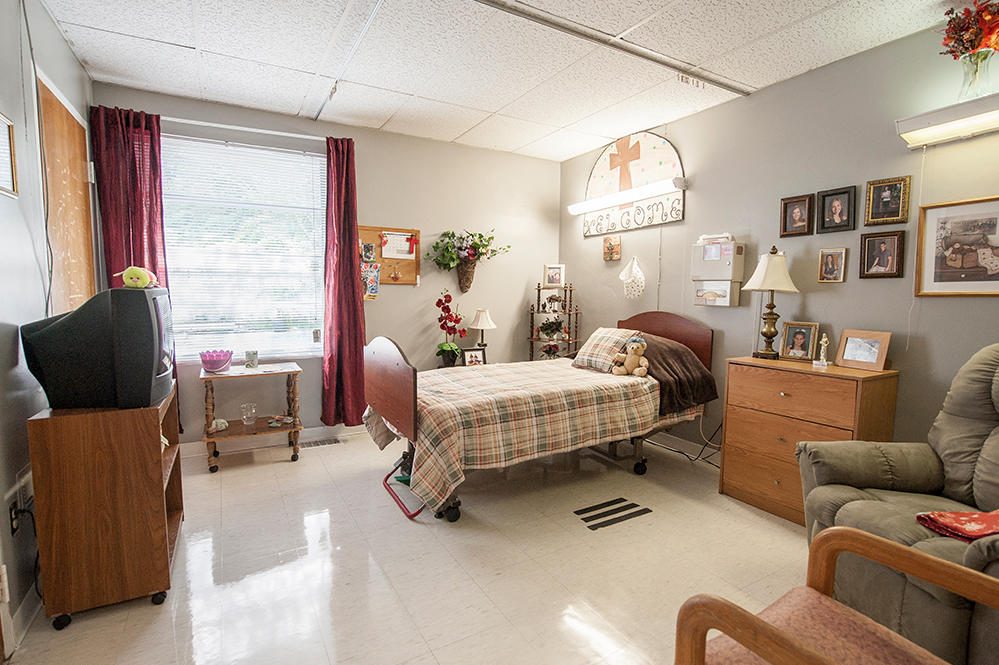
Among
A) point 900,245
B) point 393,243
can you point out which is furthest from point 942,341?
point 393,243

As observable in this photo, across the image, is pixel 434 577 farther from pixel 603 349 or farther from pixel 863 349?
pixel 863 349

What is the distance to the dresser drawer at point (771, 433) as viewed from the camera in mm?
2496

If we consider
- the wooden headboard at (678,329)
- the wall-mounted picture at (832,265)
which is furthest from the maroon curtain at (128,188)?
the wall-mounted picture at (832,265)

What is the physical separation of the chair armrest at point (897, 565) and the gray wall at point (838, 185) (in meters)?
1.79

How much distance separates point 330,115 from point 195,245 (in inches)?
56.9

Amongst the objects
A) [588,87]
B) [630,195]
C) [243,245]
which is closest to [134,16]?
[243,245]

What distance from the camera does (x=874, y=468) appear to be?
1.97 m

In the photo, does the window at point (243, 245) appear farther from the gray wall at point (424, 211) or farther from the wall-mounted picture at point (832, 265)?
the wall-mounted picture at point (832, 265)

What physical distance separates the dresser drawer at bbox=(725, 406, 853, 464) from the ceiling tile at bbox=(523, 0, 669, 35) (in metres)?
2.24

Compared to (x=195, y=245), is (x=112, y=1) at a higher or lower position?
higher

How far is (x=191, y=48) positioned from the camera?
9.05ft

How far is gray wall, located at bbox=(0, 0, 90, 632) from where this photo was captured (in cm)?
174

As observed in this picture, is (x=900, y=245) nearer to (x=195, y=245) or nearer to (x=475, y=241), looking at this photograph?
(x=475, y=241)

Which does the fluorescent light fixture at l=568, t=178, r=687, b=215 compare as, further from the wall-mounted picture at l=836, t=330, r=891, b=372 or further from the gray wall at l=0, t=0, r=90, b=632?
the gray wall at l=0, t=0, r=90, b=632
